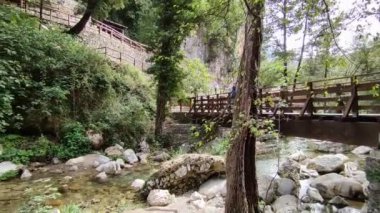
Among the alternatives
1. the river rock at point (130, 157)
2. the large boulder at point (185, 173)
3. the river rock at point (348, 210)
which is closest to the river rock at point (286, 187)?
the river rock at point (348, 210)

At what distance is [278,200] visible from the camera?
24.5 ft

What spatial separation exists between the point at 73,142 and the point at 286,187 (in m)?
7.97

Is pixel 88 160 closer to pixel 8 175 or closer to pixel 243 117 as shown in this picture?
pixel 8 175

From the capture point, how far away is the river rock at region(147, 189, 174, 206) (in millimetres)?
7234

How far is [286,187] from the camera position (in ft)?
26.7

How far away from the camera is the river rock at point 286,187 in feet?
26.4

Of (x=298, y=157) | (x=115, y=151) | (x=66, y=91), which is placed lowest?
(x=298, y=157)

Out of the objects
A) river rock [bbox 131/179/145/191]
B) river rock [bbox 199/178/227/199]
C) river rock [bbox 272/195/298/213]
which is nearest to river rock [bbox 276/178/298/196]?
river rock [bbox 272/195/298/213]

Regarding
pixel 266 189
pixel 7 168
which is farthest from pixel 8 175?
pixel 266 189

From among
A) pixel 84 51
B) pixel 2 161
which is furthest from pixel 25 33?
pixel 2 161

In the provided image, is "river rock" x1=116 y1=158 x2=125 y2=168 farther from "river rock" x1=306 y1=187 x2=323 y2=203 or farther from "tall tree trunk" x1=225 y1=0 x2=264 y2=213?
"tall tree trunk" x1=225 y1=0 x2=264 y2=213

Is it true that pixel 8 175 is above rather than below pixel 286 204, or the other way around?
above

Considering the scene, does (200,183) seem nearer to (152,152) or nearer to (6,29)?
(152,152)

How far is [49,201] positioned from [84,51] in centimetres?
882
